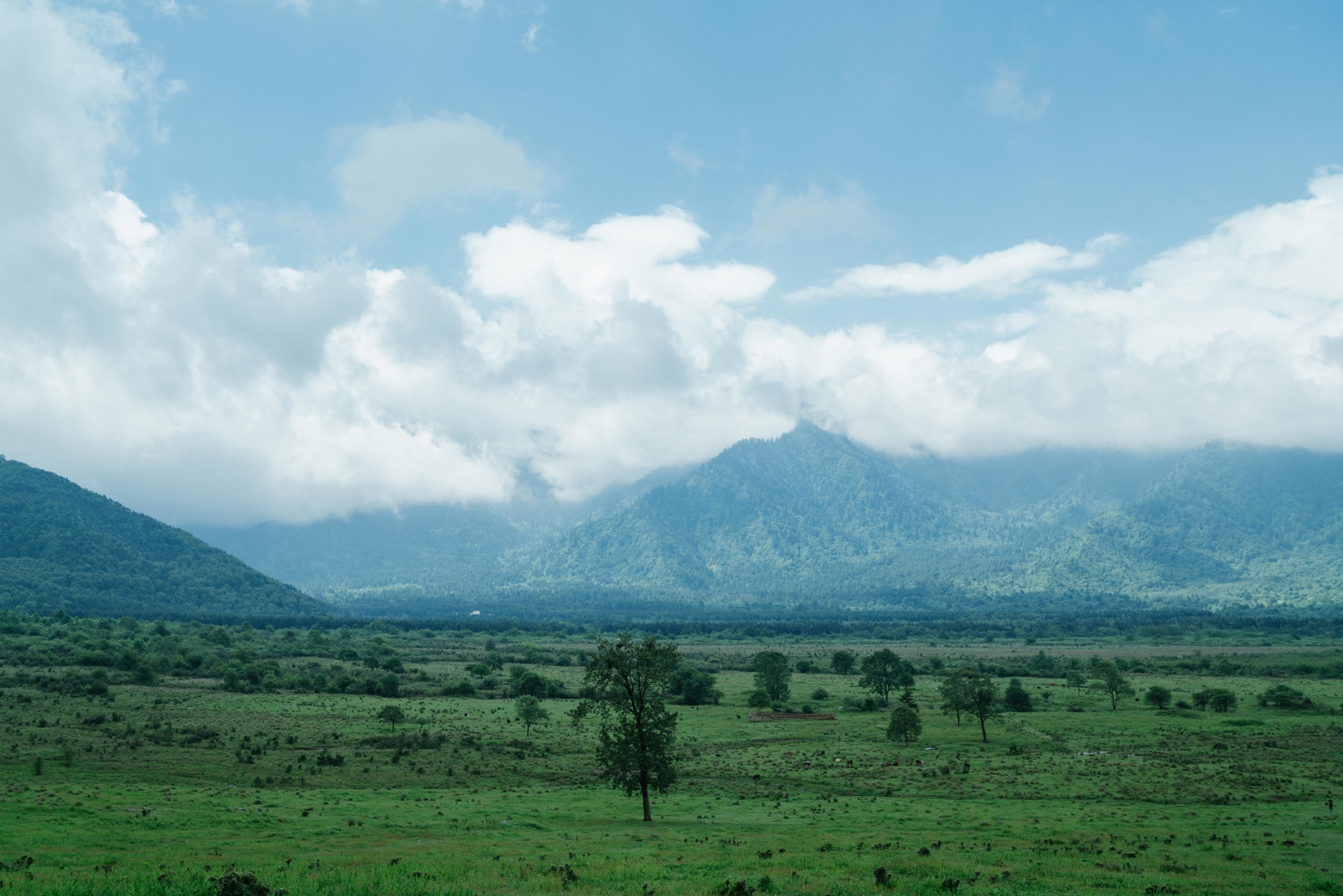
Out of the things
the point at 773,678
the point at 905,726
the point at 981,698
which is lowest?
the point at 773,678

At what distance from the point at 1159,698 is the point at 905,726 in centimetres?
3814

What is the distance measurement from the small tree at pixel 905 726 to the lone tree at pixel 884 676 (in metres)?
26.6

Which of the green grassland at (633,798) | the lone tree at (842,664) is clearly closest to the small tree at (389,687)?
the green grassland at (633,798)

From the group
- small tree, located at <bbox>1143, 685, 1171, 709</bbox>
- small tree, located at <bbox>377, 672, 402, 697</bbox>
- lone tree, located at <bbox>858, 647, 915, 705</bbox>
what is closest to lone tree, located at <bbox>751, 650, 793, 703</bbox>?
lone tree, located at <bbox>858, 647, 915, 705</bbox>

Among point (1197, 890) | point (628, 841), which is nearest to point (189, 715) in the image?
point (628, 841)

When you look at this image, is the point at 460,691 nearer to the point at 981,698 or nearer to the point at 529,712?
the point at 529,712

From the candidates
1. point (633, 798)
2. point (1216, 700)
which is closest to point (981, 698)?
point (1216, 700)

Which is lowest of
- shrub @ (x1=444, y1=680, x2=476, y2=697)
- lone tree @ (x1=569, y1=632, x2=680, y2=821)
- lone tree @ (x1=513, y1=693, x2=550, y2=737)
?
shrub @ (x1=444, y1=680, x2=476, y2=697)

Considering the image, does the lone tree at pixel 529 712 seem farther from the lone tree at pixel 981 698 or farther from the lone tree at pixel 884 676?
the lone tree at pixel 884 676

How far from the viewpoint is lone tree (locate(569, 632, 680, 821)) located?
→ 39906 millimetres

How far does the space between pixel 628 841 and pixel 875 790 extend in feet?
75.7

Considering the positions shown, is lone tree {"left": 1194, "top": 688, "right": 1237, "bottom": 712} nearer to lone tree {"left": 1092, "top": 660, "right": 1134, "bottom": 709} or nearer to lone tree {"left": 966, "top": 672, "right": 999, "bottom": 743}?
lone tree {"left": 1092, "top": 660, "right": 1134, "bottom": 709}

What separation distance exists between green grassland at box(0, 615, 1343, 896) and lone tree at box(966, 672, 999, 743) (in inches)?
94.7

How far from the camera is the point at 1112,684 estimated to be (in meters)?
91.6
